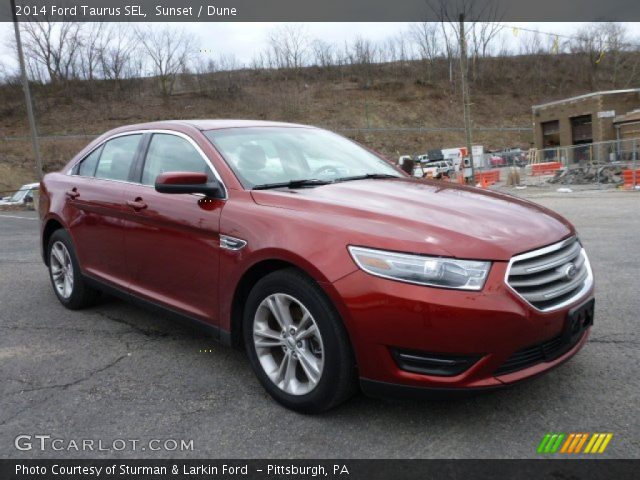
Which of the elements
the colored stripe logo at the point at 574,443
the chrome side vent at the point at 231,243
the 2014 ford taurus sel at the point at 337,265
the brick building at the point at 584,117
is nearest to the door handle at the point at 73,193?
the 2014 ford taurus sel at the point at 337,265

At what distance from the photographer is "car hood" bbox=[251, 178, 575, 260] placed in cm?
249

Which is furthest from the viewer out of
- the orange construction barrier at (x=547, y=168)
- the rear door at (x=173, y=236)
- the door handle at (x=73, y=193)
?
the orange construction barrier at (x=547, y=168)

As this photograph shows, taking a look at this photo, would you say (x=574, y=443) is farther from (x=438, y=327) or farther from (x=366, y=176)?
(x=366, y=176)

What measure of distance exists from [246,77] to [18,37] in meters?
55.6

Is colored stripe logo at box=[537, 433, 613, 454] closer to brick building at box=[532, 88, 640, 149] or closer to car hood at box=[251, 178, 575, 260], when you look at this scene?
car hood at box=[251, 178, 575, 260]

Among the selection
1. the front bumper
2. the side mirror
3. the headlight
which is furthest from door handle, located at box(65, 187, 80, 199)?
the headlight

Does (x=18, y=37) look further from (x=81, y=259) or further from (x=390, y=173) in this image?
(x=390, y=173)

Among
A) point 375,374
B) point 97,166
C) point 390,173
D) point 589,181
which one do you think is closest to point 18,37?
point 97,166

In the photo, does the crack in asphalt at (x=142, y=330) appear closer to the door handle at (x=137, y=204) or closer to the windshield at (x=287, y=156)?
the door handle at (x=137, y=204)

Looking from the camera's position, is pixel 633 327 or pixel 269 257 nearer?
pixel 269 257

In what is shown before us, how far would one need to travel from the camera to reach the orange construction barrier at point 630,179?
19062 mm

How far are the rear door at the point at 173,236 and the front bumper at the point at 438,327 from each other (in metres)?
1.06

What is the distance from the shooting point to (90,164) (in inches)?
187

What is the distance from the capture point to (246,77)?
A: 71.4 m
